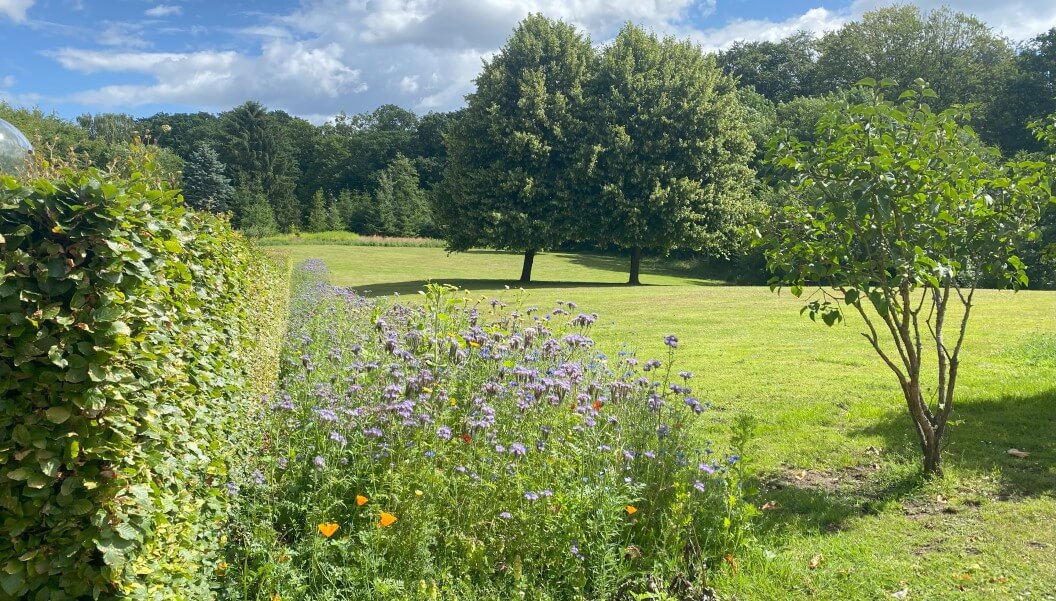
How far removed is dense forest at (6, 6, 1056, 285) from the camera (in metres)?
29.1

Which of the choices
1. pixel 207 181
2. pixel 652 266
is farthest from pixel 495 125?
pixel 207 181

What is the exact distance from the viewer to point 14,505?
225 centimetres

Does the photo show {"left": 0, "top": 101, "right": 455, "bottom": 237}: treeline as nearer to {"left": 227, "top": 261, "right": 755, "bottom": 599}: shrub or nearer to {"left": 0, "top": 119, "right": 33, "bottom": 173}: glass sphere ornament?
{"left": 0, "top": 119, "right": 33, "bottom": 173}: glass sphere ornament

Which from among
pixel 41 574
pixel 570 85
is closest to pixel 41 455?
pixel 41 574

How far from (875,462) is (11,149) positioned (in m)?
8.60

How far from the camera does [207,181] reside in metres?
58.3

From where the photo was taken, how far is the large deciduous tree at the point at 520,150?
89.8 ft

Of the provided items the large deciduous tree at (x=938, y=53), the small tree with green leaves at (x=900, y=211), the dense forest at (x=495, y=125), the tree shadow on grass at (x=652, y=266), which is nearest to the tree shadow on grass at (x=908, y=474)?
the small tree with green leaves at (x=900, y=211)

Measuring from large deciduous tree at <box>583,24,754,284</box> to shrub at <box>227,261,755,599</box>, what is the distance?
22.9m

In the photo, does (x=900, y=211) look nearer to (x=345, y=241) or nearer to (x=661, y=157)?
(x=661, y=157)

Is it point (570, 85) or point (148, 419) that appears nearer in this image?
point (148, 419)

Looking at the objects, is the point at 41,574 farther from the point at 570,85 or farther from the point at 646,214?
the point at 570,85

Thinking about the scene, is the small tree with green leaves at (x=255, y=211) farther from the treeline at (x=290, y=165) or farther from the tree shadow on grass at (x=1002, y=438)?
the tree shadow on grass at (x=1002, y=438)

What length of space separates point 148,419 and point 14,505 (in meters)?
0.45
